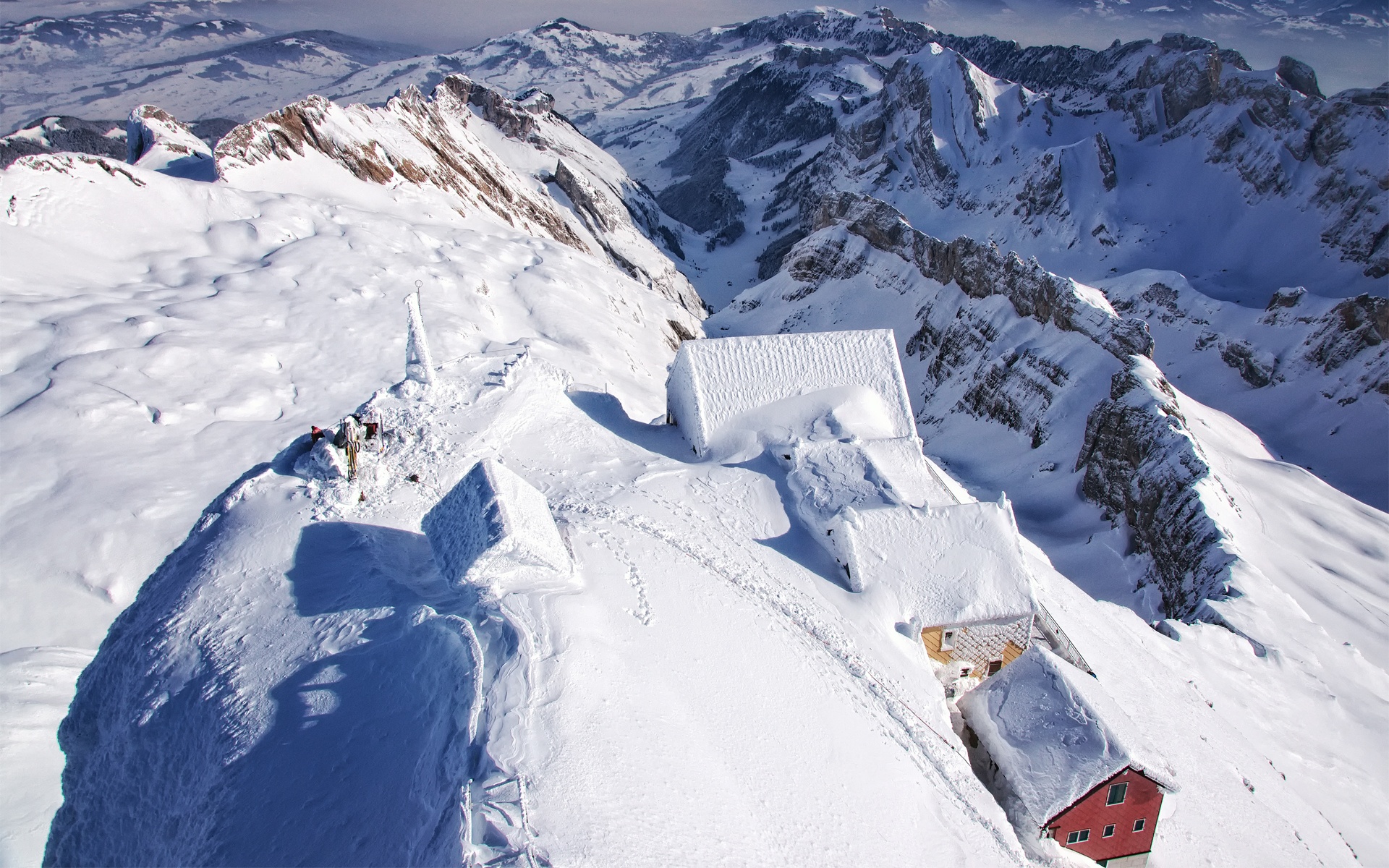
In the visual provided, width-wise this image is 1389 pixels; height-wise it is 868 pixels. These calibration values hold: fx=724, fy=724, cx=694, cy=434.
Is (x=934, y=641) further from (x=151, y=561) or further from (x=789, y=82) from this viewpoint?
(x=789, y=82)

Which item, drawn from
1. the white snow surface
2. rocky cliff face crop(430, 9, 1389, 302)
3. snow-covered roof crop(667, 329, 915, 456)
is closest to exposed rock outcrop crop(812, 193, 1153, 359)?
the white snow surface

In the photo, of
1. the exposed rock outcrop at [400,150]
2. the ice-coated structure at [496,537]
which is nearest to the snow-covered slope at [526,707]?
the ice-coated structure at [496,537]

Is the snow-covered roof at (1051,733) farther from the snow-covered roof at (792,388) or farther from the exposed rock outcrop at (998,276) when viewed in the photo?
the exposed rock outcrop at (998,276)

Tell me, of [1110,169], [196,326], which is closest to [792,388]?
[196,326]

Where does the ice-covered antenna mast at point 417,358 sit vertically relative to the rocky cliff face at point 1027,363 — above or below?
above

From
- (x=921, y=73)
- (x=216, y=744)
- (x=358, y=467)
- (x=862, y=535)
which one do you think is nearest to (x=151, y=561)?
(x=358, y=467)

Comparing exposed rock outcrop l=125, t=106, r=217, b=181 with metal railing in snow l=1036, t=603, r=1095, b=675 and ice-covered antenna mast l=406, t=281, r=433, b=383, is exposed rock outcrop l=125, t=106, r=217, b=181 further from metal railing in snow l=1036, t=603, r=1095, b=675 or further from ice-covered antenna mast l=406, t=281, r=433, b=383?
metal railing in snow l=1036, t=603, r=1095, b=675
